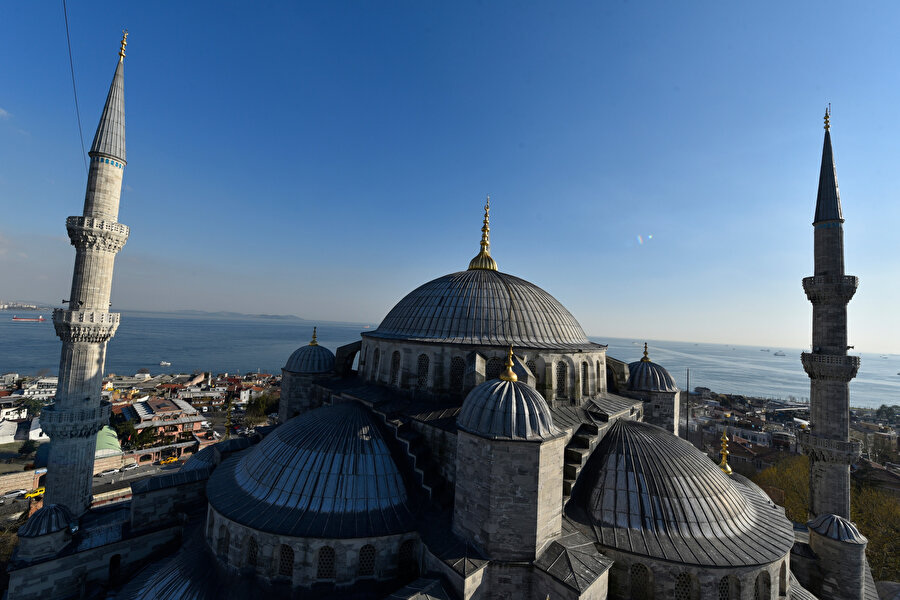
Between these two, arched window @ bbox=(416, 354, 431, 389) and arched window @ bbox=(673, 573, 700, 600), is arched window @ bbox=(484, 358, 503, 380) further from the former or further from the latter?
arched window @ bbox=(673, 573, 700, 600)

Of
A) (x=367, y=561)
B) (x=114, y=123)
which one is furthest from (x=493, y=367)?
(x=114, y=123)

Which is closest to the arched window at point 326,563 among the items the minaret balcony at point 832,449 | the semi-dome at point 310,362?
the semi-dome at point 310,362

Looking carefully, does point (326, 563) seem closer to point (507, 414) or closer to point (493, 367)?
point (507, 414)

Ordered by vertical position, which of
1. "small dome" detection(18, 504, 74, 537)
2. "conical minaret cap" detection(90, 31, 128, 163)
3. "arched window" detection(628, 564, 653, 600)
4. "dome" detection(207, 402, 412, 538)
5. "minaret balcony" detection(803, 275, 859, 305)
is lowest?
"small dome" detection(18, 504, 74, 537)

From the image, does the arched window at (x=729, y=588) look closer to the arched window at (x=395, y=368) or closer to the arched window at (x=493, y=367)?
the arched window at (x=493, y=367)

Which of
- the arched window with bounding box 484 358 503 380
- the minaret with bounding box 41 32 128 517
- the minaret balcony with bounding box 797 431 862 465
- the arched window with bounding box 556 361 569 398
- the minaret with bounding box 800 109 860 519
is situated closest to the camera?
the arched window with bounding box 484 358 503 380

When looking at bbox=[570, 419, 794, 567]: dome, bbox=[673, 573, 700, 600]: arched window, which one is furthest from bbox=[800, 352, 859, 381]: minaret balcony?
bbox=[673, 573, 700, 600]: arched window

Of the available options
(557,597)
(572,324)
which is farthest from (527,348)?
(557,597)
